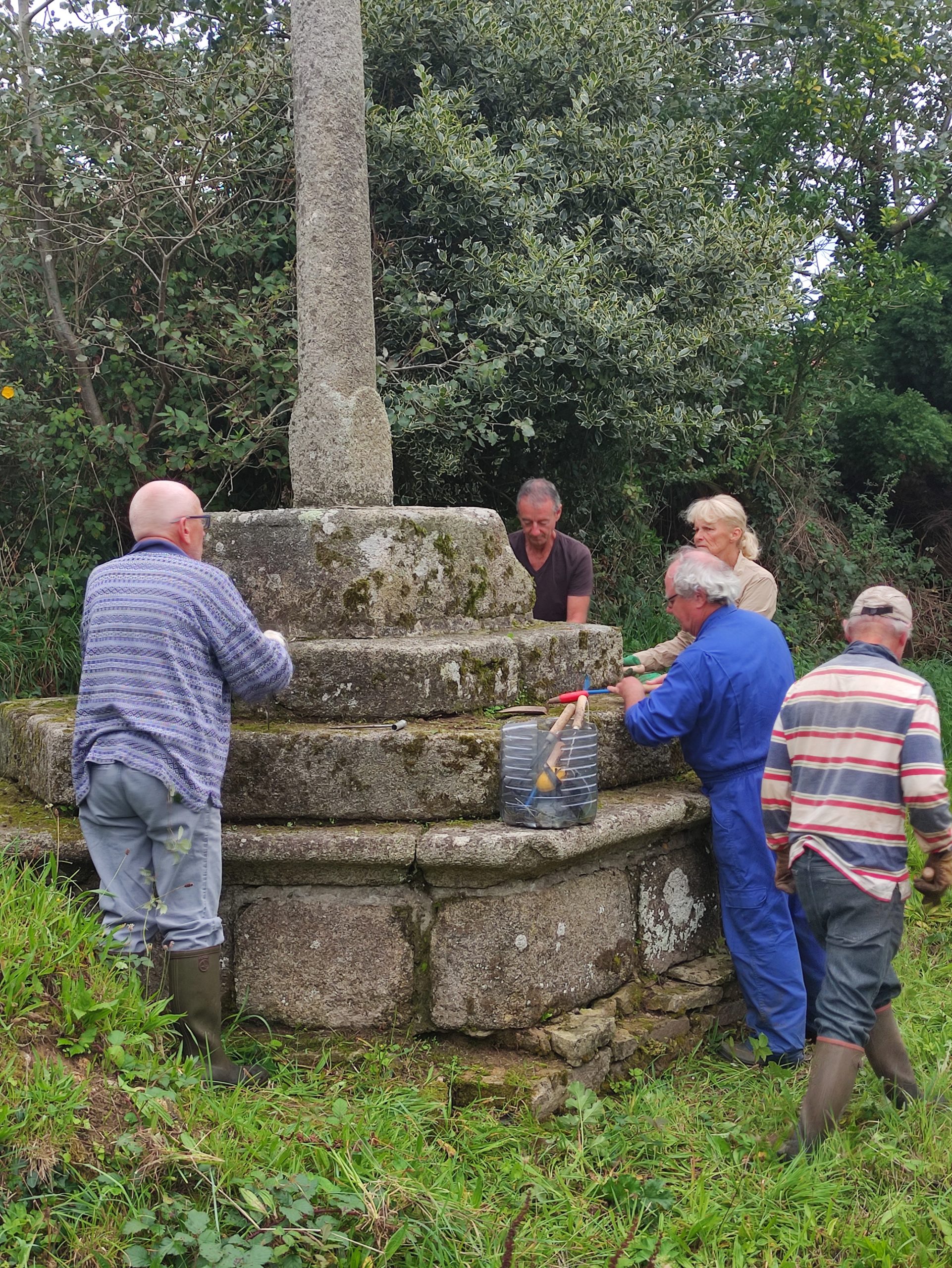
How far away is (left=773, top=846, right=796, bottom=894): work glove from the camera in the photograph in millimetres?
3480

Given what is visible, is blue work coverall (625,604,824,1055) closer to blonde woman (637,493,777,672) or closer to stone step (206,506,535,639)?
blonde woman (637,493,777,672)

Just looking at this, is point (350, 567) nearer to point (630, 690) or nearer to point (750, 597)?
point (630, 690)

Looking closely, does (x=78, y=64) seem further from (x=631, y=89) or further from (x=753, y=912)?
(x=753, y=912)

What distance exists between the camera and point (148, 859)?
326cm

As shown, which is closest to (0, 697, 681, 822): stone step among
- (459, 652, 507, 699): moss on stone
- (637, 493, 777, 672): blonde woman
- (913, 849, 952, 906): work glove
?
(459, 652, 507, 699): moss on stone

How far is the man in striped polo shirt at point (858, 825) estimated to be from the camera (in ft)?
10.2

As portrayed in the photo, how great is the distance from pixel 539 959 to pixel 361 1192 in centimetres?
111

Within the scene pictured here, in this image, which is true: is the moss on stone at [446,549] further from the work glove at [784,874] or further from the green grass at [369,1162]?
the green grass at [369,1162]

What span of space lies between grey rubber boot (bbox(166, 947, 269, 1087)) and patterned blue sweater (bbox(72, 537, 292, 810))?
436 millimetres

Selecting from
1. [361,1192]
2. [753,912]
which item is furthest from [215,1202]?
[753,912]

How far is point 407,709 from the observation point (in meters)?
3.71

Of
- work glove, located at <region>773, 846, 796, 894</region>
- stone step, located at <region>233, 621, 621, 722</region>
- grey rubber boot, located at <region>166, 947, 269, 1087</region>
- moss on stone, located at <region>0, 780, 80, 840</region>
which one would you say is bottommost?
grey rubber boot, located at <region>166, 947, 269, 1087</region>

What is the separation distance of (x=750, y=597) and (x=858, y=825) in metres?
1.61

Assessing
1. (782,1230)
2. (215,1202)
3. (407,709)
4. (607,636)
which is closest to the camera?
(215,1202)
